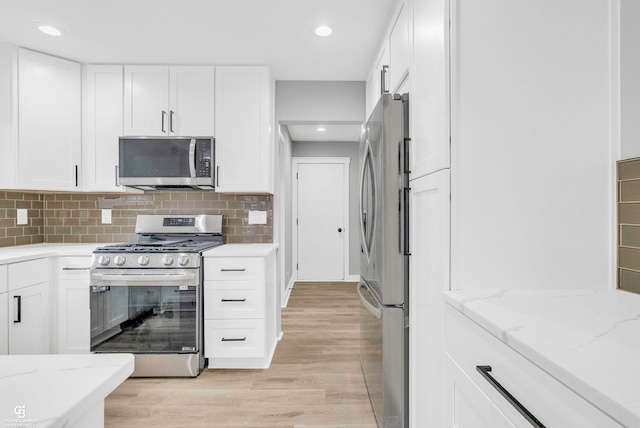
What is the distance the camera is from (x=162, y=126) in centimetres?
264

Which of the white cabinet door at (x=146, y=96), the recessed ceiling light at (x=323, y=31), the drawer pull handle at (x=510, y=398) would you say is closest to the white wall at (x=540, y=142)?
the drawer pull handle at (x=510, y=398)

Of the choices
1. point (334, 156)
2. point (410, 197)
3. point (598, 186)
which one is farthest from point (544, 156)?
point (334, 156)

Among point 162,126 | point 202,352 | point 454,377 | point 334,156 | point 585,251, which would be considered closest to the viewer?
point 454,377

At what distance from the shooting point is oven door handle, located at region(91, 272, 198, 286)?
2.28 m

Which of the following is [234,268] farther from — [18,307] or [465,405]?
[465,405]

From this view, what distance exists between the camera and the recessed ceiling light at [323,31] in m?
2.13

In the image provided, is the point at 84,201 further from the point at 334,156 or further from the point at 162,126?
the point at 334,156

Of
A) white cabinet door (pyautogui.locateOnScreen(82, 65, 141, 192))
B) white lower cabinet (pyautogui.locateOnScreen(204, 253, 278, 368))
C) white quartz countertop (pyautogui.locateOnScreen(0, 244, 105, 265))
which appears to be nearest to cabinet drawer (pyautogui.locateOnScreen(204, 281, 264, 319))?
white lower cabinet (pyautogui.locateOnScreen(204, 253, 278, 368))

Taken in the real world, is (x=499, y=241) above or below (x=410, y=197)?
below

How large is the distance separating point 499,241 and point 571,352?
532 millimetres

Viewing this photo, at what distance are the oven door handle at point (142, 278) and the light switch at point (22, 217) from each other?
110 cm

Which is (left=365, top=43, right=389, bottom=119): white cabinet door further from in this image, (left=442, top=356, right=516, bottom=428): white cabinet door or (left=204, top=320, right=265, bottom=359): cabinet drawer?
(left=204, top=320, right=265, bottom=359): cabinet drawer


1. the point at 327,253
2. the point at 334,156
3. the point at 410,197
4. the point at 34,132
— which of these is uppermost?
the point at 334,156

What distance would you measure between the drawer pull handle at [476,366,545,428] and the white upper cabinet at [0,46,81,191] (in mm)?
3098
